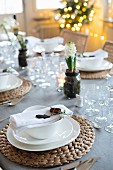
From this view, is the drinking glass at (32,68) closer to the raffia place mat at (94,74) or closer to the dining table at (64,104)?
the dining table at (64,104)

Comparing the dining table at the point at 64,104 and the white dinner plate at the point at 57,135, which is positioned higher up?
the white dinner plate at the point at 57,135

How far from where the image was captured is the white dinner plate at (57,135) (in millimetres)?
1052

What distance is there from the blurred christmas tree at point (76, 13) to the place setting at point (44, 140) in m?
3.53

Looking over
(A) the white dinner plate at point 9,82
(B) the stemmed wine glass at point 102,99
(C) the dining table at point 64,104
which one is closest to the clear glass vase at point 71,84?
(C) the dining table at point 64,104

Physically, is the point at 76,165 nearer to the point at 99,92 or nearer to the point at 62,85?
the point at 99,92

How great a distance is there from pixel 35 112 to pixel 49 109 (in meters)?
0.07

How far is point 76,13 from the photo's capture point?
4480 mm

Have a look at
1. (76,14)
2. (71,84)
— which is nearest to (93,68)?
(71,84)

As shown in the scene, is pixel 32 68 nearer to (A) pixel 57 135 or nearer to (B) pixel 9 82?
(B) pixel 9 82

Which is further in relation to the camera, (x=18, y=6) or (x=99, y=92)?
(x=18, y=6)

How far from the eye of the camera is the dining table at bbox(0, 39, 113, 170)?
0.96 meters

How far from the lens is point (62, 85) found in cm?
175

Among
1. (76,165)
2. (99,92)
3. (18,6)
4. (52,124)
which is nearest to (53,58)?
(99,92)

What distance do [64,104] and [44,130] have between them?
0.44 metres
